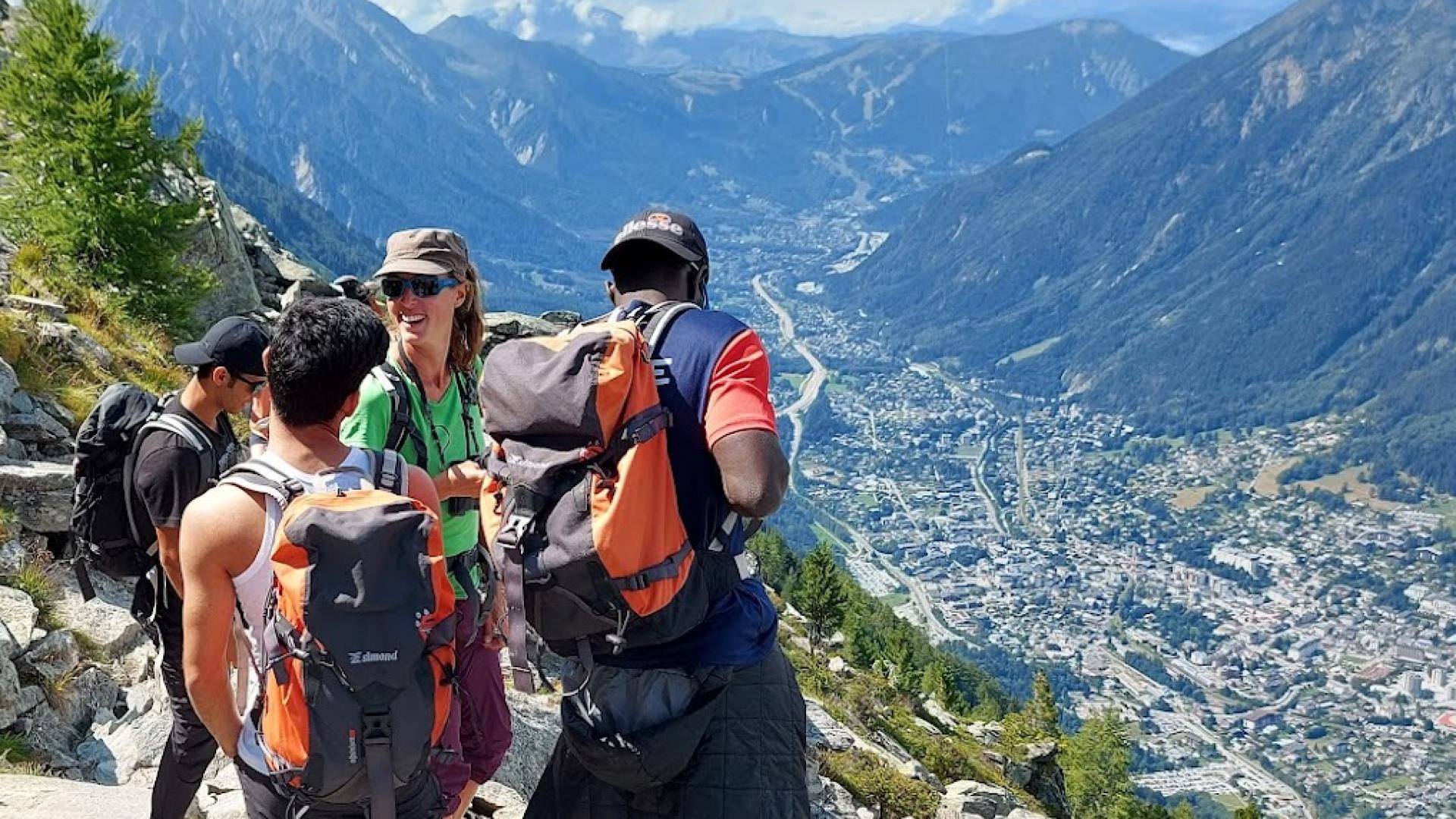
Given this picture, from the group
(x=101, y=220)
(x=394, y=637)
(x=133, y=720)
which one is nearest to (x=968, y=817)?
(x=133, y=720)

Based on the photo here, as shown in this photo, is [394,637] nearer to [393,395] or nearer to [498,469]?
[498,469]

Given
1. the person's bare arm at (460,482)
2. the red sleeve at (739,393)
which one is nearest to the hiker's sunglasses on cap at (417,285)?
the person's bare arm at (460,482)

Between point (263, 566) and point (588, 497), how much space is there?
1.11 meters

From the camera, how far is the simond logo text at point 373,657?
3322mm

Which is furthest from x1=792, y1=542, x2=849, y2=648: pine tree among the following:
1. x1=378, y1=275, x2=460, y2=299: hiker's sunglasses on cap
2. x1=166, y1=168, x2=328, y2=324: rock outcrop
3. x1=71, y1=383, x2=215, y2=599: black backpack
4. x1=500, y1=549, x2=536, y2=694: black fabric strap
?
x1=500, y1=549, x2=536, y2=694: black fabric strap

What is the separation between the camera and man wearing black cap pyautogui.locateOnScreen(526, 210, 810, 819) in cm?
352

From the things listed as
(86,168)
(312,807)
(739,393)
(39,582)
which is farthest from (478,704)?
(86,168)

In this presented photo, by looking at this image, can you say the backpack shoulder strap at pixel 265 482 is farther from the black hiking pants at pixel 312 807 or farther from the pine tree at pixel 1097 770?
the pine tree at pixel 1097 770

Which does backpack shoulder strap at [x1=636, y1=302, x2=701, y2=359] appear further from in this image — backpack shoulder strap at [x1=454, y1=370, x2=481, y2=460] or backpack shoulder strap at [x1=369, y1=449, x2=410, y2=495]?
backpack shoulder strap at [x1=454, y1=370, x2=481, y2=460]

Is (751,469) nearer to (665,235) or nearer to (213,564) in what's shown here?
(665,235)

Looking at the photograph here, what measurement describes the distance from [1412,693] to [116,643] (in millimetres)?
161932

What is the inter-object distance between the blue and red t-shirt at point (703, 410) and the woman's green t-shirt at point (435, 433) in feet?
4.50

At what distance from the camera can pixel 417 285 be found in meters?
4.95

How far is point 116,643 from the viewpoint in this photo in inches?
333
